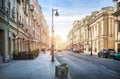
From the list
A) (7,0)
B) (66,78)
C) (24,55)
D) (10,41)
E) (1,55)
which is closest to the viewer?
(66,78)

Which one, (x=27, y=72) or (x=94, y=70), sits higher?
(x=27, y=72)

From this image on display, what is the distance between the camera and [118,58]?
41281 mm

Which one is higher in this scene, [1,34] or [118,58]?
[1,34]

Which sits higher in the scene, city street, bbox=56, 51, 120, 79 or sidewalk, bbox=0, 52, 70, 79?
sidewalk, bbox=0, 52, 70, 79

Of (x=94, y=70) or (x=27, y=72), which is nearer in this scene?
(x=27, y=72)

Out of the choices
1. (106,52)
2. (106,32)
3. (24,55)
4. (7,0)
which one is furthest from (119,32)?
(7,0)

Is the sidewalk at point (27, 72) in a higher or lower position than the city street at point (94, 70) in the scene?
higher

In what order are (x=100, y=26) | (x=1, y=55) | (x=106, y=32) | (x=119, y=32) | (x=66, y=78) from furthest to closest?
1. (x=100, y=26)
2. (x=106, y=32)
3. (x=119, y=32)
4. (x=1, y=55)
5. (x=66, y=78)

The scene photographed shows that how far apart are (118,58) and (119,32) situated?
51.5 ft

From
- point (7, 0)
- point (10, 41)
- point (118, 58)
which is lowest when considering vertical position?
point (118, 58)

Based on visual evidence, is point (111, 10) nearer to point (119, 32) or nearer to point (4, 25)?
point (119, 32)

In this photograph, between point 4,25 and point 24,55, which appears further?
point 24,55

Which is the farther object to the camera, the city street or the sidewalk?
the city street

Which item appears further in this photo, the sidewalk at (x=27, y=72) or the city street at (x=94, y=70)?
the city street at (x=94, y=70)
